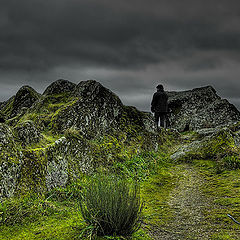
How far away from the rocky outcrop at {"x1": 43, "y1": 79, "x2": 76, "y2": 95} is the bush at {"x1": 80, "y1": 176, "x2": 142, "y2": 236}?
8684 millimetres

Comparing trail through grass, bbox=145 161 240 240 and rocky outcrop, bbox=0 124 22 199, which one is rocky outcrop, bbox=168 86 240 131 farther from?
rocky outcrop, bbox=0 124 22 199

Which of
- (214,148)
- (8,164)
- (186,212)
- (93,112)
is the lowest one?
(186,212)

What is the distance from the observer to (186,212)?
4.49 m

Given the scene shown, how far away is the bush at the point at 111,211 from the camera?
130 inches

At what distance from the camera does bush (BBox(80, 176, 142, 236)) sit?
3309mm

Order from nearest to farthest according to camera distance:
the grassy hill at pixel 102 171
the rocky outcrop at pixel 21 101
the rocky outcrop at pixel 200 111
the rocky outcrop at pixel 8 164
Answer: the grassy hill at pixel 102 171 < the rocky outcrop at pixel 8 164 < the rocky outcrop at pixel 21 101 < the rocky outcrop at pixel 200 111

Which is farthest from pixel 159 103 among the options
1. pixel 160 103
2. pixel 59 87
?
pixel 59 87

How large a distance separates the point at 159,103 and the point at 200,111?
21.0 ft

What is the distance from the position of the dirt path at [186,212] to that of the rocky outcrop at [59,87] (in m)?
7.29

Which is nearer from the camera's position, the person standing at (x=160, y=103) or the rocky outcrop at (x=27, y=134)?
the rocky outcrop at (x=27, y=134)

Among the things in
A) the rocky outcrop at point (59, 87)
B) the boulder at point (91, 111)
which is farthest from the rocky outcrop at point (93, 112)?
the rocky outcrop at point (59, 87)

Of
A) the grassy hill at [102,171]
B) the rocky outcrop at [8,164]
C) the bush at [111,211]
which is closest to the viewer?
the bush at [111,211]

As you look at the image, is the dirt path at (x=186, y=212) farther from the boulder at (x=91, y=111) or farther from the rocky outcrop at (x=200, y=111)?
the rocky outcrop at (x=200, y=111)

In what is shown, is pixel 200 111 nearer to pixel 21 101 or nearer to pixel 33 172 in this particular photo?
pixel 21 101
